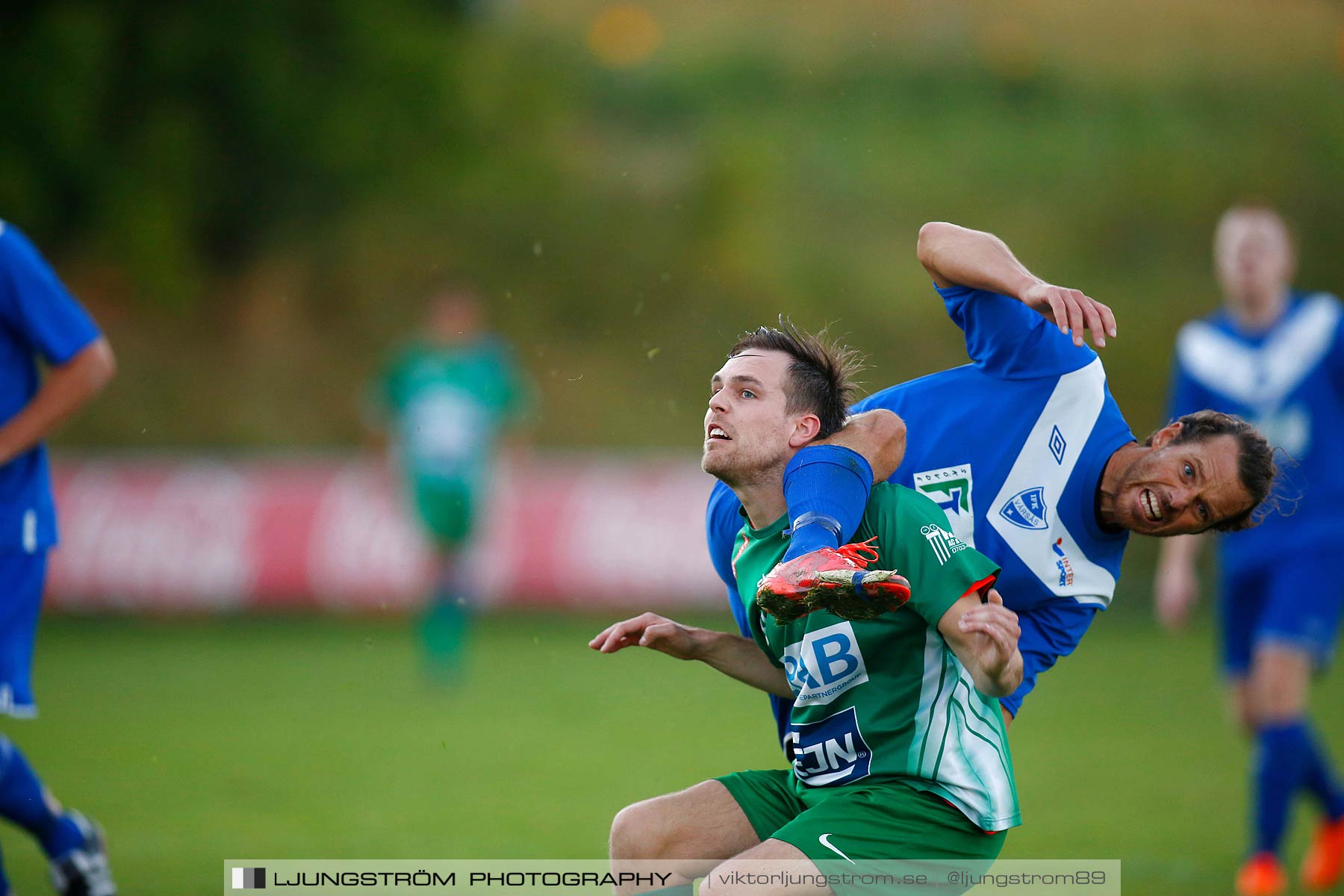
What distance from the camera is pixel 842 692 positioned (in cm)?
265

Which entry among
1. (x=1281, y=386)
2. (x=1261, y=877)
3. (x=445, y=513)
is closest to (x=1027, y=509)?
(x=1261, y=877)

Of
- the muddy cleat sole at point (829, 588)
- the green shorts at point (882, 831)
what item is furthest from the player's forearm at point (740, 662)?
the muddy cleat sole at point (829, 588)

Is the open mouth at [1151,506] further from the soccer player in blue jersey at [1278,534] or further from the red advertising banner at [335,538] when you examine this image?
Result: the red advertising banner at [335,538]

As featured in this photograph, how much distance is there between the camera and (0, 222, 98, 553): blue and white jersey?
12.1 feet

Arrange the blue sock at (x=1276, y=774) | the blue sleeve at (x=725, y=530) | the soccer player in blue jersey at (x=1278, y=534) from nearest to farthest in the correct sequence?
the blue sleeve at (x=725, y=530) < the blue sock at (x=1276, y=774) < the soccer player in blue jersey at (x=1278, y=534)

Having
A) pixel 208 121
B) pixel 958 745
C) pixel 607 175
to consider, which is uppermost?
pixel 208 121

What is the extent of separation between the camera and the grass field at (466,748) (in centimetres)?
476

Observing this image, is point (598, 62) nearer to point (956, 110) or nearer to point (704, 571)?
point (956, 110)

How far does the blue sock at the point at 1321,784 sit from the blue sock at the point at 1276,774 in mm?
26

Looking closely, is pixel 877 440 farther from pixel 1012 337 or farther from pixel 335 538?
pixel 335 538

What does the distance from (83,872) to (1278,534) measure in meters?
4.07

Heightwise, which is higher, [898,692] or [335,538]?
[898,692]

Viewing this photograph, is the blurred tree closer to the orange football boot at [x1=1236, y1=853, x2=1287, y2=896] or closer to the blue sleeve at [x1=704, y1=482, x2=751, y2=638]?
the orange football boot at [x1=1236, y1=853, x2=1287, y2=896]

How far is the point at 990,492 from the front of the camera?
2.98m
